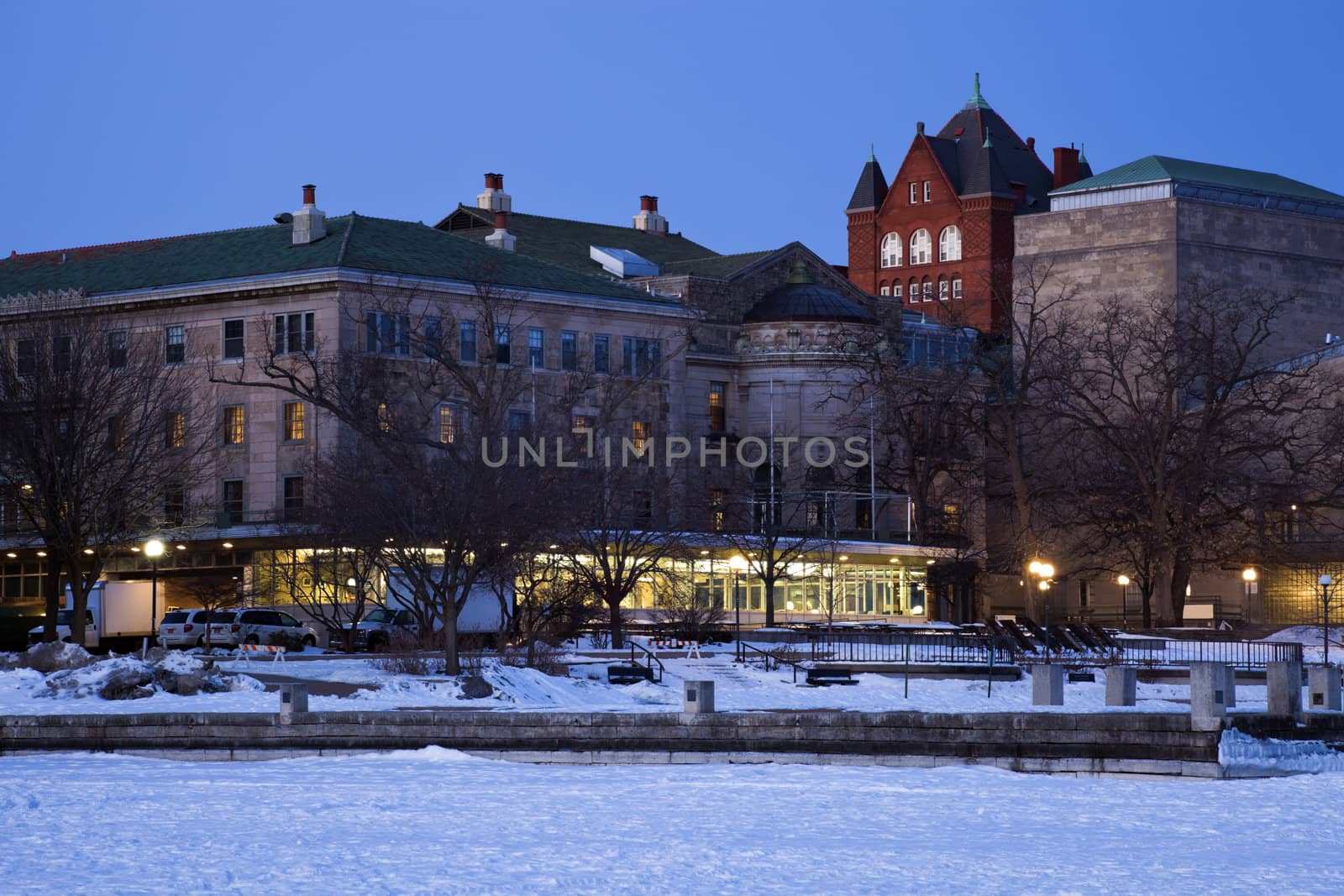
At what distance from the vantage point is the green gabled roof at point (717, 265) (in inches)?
4158

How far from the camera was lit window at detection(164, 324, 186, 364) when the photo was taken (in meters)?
87.1

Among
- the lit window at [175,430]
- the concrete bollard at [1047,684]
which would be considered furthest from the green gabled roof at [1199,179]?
the concrete bollard at [1047,684]

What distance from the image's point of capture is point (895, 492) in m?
99.7

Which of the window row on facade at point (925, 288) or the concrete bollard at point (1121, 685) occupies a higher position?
the window row on facade at point (925, 288)

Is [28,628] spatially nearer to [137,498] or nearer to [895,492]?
[137,498]

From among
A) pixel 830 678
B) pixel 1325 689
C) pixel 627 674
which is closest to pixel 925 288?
pixel 830 678

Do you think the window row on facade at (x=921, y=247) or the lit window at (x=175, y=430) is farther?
the window row on facade at (x=921, y=247)

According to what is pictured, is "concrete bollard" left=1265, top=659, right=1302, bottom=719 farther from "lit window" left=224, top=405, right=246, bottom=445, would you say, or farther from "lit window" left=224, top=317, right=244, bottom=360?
"lit window" left=224, top=317, right=244, bottom=360

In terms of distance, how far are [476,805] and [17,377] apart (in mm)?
38679

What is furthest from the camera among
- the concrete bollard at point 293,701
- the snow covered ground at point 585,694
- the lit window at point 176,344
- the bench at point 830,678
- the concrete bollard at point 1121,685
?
the lit window at point 176,344

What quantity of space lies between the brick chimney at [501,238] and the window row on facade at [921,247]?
5574 cm

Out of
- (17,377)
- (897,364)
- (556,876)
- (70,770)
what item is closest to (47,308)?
(17,377)

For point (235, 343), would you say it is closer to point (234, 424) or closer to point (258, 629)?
point (234, 424)

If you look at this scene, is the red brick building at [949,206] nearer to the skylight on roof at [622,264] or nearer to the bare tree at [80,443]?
the skylight on roof at [622,264]
